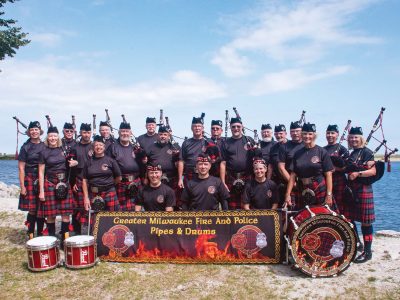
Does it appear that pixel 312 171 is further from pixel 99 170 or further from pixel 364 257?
pixel 99 170

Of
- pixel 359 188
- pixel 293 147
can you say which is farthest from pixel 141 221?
pixel 359 188

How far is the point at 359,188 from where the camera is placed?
6.67 m

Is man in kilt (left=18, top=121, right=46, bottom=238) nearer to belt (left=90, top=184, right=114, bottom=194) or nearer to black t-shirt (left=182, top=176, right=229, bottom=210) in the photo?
belt (left=90, top=184, right=114, bottom=194)

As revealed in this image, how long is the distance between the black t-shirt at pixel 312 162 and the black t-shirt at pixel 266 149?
1.11 metres

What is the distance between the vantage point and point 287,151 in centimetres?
721

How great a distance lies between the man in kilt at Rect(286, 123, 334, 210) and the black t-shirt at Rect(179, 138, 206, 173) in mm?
2077

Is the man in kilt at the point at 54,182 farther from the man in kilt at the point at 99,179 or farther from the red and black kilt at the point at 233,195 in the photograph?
the red and black kilt at the point at 233,195

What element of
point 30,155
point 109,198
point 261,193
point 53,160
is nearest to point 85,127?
point 53,160

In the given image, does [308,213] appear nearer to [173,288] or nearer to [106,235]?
[173,288]

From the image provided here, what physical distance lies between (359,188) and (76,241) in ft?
17.3

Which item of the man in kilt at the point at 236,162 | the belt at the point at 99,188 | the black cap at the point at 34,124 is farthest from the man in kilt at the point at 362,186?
the black cap at the point at 34,124

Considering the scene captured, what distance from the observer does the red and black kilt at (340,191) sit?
7121 millimetres

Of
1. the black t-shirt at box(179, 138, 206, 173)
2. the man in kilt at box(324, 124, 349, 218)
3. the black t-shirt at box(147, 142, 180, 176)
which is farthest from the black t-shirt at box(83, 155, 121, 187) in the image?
the man in kilt at box(324, 124, 349, 218)

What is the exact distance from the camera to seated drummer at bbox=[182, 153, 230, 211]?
656cm
